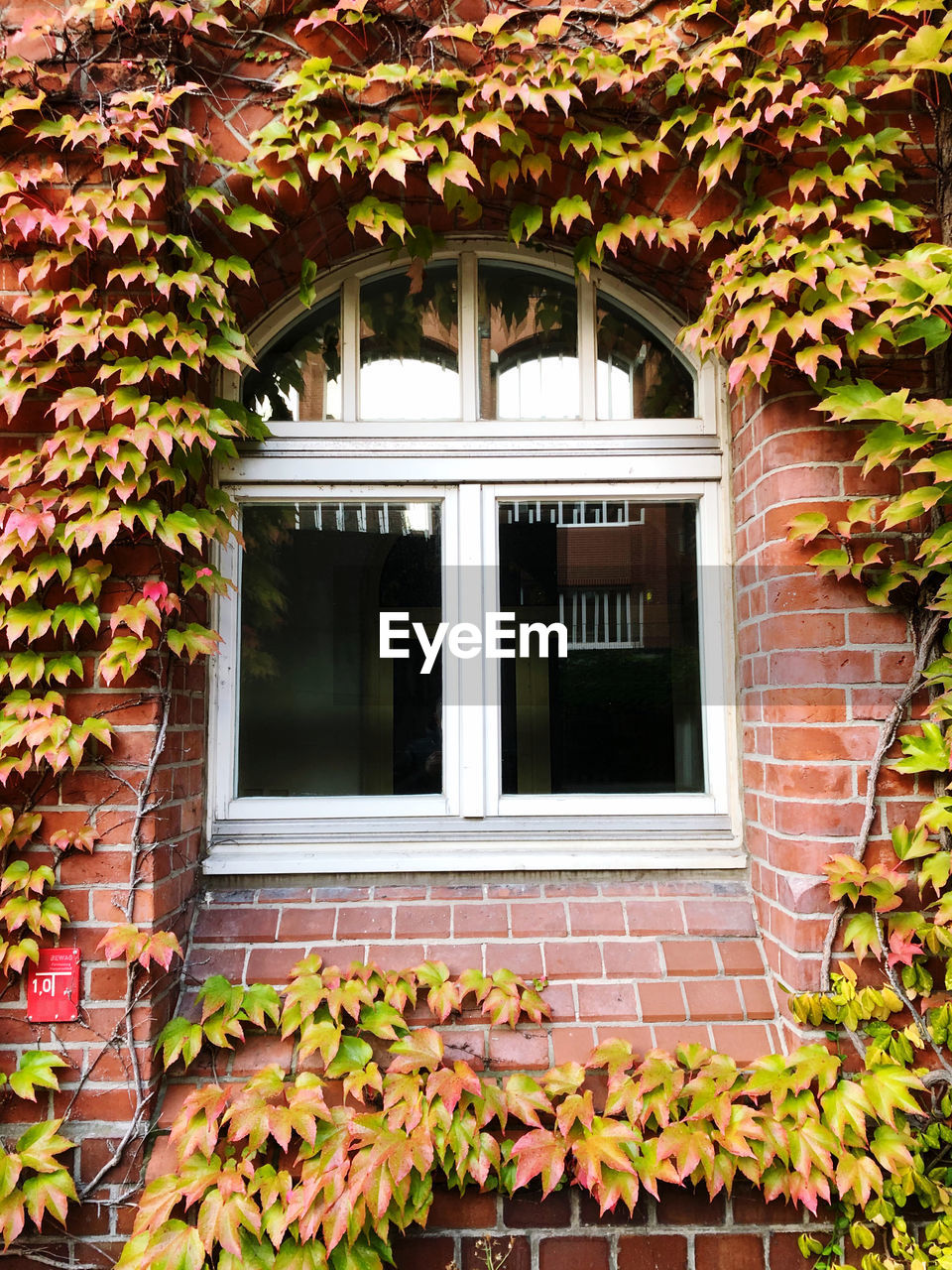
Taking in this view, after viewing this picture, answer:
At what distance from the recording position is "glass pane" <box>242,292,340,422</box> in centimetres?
225

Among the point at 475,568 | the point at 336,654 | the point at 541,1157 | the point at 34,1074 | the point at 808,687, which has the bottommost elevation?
the point at 541,1157

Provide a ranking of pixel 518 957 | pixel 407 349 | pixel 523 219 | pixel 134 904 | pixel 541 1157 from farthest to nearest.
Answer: pixel 407 349, pixel 523 219, pixel 518 957, pixel 134 904, pixel 541 1157

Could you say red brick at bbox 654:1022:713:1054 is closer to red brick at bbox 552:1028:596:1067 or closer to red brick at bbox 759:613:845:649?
red brick at bbox 552:1028:596:1067

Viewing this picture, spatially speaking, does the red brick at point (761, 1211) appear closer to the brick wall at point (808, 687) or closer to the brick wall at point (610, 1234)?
the brick wall at point (610, 1234)

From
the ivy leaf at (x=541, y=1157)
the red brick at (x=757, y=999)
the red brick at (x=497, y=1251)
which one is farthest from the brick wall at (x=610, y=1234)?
the red brick at (x=757, y=999)

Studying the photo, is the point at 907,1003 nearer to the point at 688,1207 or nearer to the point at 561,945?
the point at 688,1207

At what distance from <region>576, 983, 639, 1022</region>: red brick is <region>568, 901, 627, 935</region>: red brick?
0.44ft

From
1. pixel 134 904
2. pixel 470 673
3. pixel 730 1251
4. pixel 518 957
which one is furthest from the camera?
pixel 470 673

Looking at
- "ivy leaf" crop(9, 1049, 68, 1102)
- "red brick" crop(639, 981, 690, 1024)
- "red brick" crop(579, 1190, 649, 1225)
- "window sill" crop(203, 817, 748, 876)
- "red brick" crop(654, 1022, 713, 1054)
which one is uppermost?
"window sill" crop(203, 817, 748, 876)

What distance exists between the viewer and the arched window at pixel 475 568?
7.16 feet

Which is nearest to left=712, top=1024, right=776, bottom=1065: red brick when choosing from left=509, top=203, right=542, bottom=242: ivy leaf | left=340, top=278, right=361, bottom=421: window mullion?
left=340, top=278, right=361, bottom=421: window mullion

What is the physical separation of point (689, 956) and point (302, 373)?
1.98m

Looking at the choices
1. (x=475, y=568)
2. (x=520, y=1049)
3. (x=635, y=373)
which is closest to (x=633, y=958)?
(x=520, y=1049)

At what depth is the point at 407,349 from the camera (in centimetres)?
229
